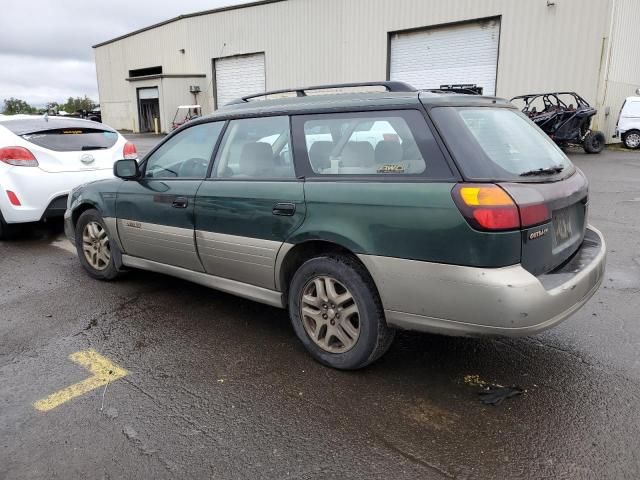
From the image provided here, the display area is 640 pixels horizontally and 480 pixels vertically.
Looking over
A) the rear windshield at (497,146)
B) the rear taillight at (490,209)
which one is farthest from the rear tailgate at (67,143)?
the rear taillight at (490,209)

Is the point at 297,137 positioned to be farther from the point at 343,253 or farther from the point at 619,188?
the point at 619,188

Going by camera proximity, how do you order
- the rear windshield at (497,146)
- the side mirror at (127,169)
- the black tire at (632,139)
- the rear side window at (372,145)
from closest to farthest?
the rear windshield at (497,146)
the rear side window at (372,145)
the side mirror at (127,169)
the black tire at (632,139)

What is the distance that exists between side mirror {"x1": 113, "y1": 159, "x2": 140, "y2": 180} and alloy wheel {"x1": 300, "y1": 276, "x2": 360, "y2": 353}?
77.6 inches

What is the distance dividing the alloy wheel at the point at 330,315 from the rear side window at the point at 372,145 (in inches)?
27.5

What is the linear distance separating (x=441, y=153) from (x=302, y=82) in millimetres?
25634

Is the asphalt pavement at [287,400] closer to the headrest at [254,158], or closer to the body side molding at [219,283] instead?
the body side molding at [219,283]

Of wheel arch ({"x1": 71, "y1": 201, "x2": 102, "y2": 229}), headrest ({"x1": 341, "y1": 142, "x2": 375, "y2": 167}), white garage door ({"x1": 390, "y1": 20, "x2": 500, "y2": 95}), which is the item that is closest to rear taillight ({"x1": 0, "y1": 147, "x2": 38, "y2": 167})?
wheel arch ({"x1": 71, "y1": 201, "x2": 102, "y2": 229})

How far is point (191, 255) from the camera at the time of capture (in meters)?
3.97

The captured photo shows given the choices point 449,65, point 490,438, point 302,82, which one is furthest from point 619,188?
point 302,82

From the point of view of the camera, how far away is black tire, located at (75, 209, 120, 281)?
4.82 metres

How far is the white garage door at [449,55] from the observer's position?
20.2 meters

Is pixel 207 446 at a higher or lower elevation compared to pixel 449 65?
lower

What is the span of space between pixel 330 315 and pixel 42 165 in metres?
4.85

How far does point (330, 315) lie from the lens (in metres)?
3.22
